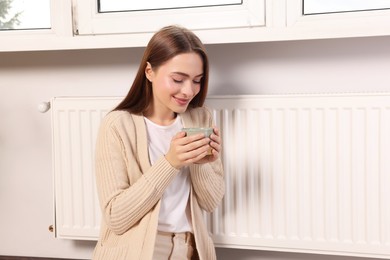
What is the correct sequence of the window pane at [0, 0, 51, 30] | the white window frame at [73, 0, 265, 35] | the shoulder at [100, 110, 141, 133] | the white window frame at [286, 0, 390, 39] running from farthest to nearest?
1. the window pane at [0, 0, 51, 30]
2. the white window frame at [73, 0, 265, 35]
3. the white window frame at [286, 0, 390, 39]
4. the shoulder at [100, 110, 141, 133]

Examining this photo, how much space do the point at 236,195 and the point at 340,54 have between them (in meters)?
0.53

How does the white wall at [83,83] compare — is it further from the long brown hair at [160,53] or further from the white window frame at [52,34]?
the long brown hair at [160,53]

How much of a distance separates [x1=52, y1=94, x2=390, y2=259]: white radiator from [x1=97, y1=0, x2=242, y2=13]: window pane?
0.97 feet

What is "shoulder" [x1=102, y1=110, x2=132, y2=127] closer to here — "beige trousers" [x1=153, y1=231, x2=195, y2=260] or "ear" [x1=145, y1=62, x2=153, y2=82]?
"ear" [x1=145, y1=62, x2=153, y2=82]

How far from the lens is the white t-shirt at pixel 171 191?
1.42 metres

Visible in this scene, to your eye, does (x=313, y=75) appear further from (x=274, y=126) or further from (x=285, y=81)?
(x=274, y=126)

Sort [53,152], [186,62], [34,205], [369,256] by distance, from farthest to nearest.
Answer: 1. [34,205]
2. [53,152]
3. [369,256]
4. [186,62]

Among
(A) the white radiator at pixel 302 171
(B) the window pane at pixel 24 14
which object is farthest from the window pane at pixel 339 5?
(B) the window pane at pixel 24 14

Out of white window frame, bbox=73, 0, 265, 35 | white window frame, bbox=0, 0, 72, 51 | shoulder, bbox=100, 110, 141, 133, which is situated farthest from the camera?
white window frame, bbox=0, 0, 72, 51

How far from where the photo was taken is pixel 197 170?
144 cm

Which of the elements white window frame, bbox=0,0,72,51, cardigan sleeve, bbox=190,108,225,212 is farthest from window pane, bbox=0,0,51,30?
cardigan sleeve, bbox=190,108,225,212

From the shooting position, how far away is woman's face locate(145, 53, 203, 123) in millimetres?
1352

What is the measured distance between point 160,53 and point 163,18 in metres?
0.38

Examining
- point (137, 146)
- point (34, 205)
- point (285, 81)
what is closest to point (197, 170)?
point (137, 146)
